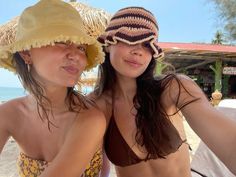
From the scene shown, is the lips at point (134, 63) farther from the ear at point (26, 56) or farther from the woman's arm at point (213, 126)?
the ear at point (26, 56)

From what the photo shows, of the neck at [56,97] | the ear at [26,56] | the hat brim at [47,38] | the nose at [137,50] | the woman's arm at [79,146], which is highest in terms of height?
the hat brim at [47,38]

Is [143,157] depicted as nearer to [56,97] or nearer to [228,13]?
[56,97]

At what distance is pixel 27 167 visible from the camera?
4.55ft

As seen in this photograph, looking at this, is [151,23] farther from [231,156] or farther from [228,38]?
[228,38]

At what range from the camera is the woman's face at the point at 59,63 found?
1.23 m

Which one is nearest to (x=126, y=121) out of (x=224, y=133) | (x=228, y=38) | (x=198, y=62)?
(x=224, y=133)

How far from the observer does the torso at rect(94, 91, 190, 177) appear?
1526 mm

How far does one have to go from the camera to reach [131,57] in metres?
1.42

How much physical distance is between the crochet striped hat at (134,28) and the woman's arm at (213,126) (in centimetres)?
30

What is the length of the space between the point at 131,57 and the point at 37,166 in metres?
0.63

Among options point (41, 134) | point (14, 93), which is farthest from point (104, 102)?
point (14, 93)

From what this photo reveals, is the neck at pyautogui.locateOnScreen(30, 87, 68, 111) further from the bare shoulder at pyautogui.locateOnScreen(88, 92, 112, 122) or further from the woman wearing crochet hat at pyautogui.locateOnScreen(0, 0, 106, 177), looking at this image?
the bare shoulder at pyautogui.locateOnScreen(88, 92, 112, 122)

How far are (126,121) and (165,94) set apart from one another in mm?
239

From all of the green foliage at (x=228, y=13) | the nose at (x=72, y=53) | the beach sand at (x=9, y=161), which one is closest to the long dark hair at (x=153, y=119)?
the nose at (x=72, y=53)
